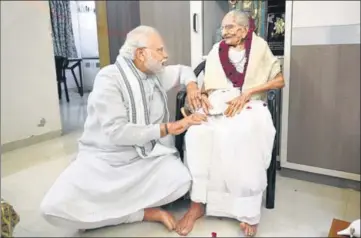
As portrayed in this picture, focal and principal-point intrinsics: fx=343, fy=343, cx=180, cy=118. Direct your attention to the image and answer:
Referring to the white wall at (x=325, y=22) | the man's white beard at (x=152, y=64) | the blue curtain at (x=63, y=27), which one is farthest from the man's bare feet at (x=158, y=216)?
the white wall at (x=325, y=22)

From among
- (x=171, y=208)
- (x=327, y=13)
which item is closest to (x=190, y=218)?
(x=171, y=208)

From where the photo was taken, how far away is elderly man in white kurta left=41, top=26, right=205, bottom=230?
92 centimetres

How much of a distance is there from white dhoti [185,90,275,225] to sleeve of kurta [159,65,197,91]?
0.45 feet

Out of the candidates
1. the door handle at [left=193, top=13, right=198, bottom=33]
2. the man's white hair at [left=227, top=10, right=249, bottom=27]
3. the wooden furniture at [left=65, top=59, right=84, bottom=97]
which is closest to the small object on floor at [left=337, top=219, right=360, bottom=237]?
the man's white hair at [left=227, top=10, right=249, bottom=27]

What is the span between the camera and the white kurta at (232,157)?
961 millimetres

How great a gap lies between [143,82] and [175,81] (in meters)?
0.17

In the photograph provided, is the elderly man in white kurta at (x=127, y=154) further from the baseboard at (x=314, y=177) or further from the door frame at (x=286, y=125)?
the baseboard at (x=314, y=177)

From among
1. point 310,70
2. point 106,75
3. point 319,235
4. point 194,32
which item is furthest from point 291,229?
point 194,32

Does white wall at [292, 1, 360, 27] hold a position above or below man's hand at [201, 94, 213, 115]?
above

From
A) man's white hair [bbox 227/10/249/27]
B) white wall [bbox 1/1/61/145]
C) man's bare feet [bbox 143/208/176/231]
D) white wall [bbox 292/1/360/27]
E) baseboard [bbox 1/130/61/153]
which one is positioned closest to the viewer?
white wall [bbox 292/1/360/27]

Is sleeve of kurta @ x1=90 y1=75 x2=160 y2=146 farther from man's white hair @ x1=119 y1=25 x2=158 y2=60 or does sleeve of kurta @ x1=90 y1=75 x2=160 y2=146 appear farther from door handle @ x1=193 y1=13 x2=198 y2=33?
door handle @ x1=193 y1=13 x2=198 y2=33

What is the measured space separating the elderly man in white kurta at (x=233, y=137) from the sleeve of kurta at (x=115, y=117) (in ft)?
0.47

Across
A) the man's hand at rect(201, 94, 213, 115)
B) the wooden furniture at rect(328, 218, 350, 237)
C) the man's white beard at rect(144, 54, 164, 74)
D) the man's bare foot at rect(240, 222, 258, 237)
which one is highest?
the man's white beard at rect(144, 54, 164, 74)

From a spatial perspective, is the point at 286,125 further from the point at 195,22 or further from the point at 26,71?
the point at 26,71
